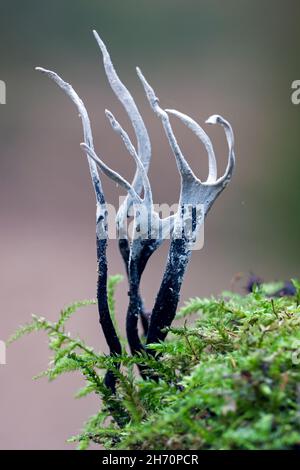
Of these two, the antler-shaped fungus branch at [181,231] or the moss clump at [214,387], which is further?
the antler-shaped fungus branch at [181,231]

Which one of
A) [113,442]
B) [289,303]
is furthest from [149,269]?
[113,442]

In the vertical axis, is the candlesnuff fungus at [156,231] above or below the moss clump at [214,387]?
above

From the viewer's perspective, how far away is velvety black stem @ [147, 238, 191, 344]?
2.25 ft

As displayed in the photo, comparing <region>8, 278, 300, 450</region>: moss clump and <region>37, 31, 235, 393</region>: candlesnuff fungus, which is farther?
<region>37, 31, 235, 393</region>: candlesnuff fungus

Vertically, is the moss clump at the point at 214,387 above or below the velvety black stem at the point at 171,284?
below

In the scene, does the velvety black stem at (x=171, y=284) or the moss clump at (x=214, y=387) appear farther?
the velvety black stem at (x=171, y=284)

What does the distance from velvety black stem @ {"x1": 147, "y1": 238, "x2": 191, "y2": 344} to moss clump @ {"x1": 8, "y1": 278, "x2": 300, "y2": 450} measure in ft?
0.09

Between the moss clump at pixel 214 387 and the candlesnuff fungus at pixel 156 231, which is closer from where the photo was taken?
the moss clump at pixel 214 387

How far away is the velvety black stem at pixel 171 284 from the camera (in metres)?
0.69

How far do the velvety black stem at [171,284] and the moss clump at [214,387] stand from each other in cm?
3

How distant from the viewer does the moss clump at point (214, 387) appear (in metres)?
0.48

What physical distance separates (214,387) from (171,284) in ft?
0.64
